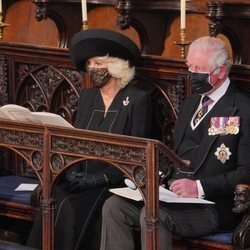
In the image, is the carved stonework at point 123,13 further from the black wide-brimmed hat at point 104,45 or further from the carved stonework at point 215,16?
the carved stonework at point 215,16

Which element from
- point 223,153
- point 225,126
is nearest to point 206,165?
point 223,153

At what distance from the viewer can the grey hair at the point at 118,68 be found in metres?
6.49

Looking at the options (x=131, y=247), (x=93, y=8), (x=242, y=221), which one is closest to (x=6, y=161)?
(x=93, y=8)

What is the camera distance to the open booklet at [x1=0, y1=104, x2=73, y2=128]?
6031 mm

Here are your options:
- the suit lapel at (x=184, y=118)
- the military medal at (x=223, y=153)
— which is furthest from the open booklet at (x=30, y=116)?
the military medal at (x=223, y=153)

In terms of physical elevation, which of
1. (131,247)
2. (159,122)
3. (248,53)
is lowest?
(131,247)

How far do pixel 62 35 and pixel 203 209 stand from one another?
196 cm

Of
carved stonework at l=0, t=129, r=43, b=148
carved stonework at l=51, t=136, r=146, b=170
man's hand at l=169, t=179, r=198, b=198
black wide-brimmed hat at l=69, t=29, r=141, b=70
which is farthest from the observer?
black wide-brimmed hat at l=69, t=29, r=141, b=70

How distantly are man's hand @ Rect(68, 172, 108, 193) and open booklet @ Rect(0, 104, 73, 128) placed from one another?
0.40m

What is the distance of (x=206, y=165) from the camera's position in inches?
235

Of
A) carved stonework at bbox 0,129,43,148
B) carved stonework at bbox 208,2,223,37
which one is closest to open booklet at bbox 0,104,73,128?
carved stonework at bbox 0,129,43,148

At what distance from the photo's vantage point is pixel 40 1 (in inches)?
278

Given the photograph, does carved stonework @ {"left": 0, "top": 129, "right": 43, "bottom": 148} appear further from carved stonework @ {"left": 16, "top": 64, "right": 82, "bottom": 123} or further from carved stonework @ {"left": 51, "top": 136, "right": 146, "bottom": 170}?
carved stonework @ {"left": 16, "top": 64, "right": 82, "bottom": 123}

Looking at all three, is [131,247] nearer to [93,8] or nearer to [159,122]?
[159,122]
